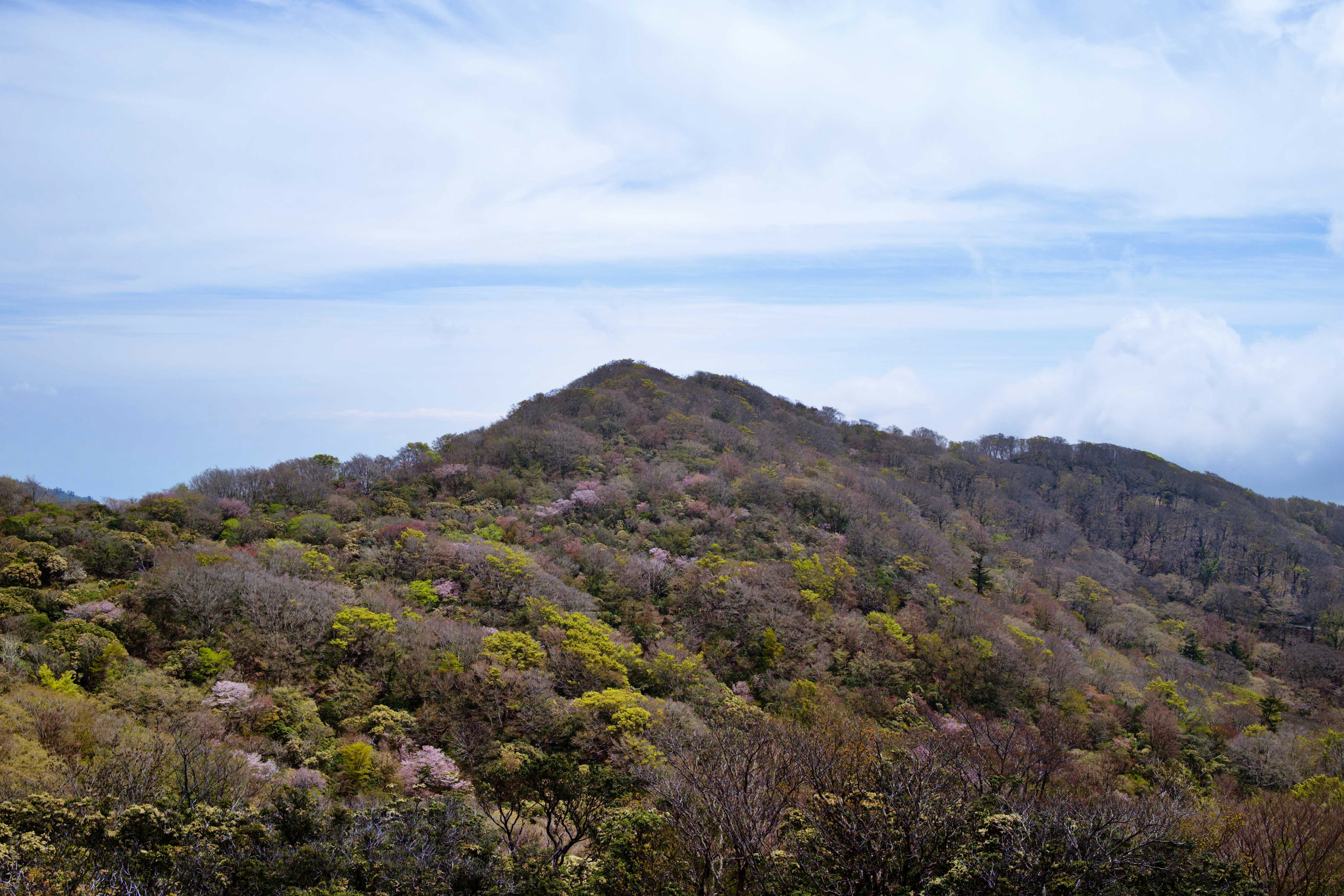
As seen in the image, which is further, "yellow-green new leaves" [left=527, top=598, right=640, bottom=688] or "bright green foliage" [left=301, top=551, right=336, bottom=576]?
"bright green foliage" [left=301, top=551, right=336, bottom=576]

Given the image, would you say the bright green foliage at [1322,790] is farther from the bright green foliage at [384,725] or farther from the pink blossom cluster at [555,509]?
the pink blossom cluster at [555,509]

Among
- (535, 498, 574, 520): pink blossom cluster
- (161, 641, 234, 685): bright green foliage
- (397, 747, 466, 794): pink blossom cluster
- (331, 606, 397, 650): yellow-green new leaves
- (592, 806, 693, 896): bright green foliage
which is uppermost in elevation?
(535, 498, 574, 520): pink blossom cluster

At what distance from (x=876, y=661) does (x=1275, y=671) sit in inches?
1735

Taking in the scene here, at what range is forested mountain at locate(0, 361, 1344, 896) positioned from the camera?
469 inches

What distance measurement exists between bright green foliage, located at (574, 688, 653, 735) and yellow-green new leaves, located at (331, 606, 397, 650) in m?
7.25

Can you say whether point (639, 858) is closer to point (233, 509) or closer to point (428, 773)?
point (428, 773)

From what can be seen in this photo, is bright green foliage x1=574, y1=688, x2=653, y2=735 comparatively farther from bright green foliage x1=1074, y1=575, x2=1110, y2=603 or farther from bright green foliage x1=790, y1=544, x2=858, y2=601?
bright green foliage x1=1074, y1=575, x2=1110, y2=603

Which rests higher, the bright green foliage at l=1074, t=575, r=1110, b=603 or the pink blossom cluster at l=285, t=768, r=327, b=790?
→ the pink blossom cluster at l=285, t=768, r=327, b=790

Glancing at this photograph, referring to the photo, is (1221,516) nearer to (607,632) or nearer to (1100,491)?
(1100,491)

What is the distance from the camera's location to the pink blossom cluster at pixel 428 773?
1784 cm

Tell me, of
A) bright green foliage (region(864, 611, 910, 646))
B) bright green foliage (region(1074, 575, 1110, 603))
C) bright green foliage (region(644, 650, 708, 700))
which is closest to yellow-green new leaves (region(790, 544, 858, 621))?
bright green foliage (region(864, 611, 910, 646))

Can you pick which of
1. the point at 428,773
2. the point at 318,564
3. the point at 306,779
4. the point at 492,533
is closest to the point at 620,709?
the point at 428,773

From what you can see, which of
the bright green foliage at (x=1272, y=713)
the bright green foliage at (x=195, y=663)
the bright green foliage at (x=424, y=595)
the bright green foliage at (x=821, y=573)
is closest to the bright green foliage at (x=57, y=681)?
the bright green foliage at (x=195, y=663)

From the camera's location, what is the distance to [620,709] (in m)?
20.2
